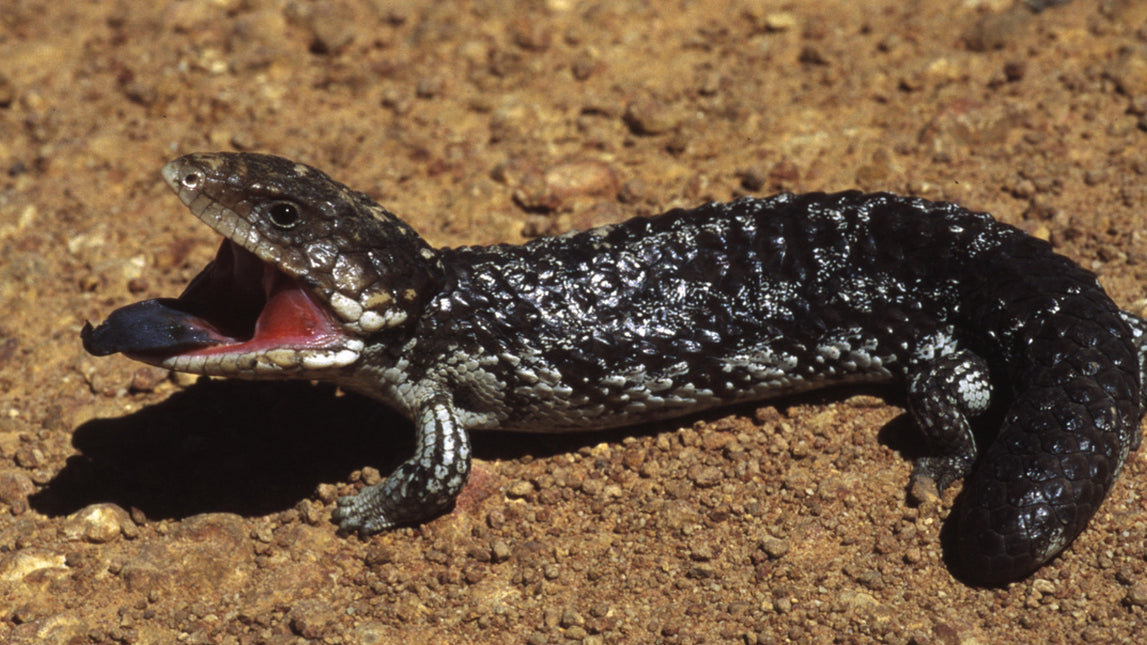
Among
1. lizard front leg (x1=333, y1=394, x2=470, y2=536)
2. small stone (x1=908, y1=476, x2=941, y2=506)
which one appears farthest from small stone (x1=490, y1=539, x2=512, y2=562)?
small stone (x1=908, y1=476, x2=941, y2=506)

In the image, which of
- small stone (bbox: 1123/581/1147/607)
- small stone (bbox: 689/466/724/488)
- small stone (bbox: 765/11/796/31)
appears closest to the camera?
small stone (bbox: 1123/581/1147/607)

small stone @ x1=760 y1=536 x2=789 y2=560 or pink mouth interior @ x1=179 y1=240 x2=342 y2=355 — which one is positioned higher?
pink mouth interior @ x1=179 y1=240 x2=342 y2=355

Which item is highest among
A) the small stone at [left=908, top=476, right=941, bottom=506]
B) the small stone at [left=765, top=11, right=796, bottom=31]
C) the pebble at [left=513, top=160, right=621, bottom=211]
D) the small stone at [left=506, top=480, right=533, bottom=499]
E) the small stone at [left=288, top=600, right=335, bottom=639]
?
the small stone at [left=765, top=11, right=796, bottom=31]

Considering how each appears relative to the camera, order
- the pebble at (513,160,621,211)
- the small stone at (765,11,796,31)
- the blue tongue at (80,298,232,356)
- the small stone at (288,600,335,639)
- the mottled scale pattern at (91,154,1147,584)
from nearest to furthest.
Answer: the small stone at (288,600,335,639), the blue tongue at (80,298,232,356), the mottled scale pattern at (91,154,1147,584), the pebble at (513,160,621,211), the small stone at (765,11,796,31)

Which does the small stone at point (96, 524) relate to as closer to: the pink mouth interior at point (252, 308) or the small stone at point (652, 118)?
the pink mouth interior at point (252, 308)

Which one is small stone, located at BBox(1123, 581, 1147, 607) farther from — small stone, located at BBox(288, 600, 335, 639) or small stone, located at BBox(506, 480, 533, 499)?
small stone, located at BBox(288, 600, 335, 639)

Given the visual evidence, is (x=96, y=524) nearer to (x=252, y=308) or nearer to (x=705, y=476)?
(x=252, y=308)

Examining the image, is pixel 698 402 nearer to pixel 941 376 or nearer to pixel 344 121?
pixel 941 376

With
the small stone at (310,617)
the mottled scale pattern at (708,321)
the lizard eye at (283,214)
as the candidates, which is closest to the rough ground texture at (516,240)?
the small stone at (310,617)

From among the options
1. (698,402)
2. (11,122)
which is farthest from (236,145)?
(698,402)
